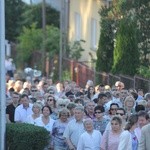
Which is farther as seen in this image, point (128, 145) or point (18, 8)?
point (18, 8)

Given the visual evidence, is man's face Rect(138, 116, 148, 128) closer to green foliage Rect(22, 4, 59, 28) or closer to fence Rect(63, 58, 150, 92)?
fence Rect(63, 58, 150, 92)

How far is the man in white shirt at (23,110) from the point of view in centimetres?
1911

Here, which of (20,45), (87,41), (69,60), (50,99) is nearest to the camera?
(50,99)

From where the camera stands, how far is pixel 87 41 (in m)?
44.9

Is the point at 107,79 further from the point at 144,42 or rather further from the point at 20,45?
the point at 20,45

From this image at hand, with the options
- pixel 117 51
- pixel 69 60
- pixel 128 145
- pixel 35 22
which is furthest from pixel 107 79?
pixel 35 22

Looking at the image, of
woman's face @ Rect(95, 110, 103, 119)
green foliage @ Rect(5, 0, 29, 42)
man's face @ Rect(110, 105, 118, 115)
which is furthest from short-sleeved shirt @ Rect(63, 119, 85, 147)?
green foliage @ Rect(5, 0, 29, 42)

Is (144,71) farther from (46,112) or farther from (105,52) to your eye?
(46,112)

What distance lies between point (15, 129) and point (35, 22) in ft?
121

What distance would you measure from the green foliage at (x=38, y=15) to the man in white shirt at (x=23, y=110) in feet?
111

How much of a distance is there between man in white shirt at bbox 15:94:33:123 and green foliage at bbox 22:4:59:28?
111 feet

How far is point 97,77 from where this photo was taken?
1314 inches

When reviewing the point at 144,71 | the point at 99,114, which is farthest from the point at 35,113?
the point at 144,71

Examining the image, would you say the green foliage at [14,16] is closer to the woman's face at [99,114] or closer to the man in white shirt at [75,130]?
the woman's face at [99,114]
